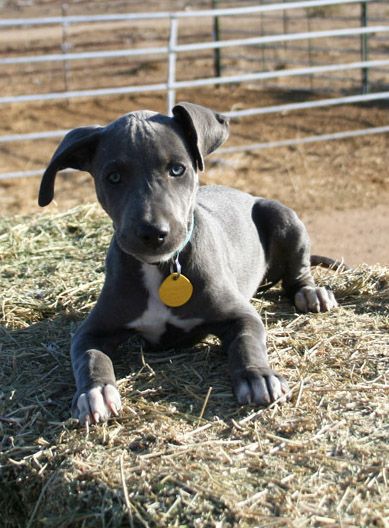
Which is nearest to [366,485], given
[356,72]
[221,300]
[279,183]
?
[221,300]

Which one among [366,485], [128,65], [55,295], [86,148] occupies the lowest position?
[128,65]

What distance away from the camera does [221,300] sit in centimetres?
467

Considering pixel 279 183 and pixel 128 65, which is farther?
pixel 128 65

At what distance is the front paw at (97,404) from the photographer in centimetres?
399

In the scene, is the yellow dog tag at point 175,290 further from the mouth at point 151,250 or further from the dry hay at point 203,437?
the dry hay at point 203,437

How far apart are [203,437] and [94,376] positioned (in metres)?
0.68

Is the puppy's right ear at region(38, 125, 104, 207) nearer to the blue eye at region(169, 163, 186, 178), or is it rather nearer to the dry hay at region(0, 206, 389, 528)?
the blue eye at region(169, 163, 186, 178)

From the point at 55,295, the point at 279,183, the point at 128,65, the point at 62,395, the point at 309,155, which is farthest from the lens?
the point at 128,65

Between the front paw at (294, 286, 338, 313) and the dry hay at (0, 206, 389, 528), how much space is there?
0.09 metres

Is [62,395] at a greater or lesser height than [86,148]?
lesser

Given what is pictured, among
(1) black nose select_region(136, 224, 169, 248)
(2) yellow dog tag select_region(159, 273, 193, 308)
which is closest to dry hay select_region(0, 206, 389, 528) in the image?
(2) yellow dog tag select_region(159, 273, 193, 308)

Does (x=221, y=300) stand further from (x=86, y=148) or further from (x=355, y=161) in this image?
(x=355, y=161)

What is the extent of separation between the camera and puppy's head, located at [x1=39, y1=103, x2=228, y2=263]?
4129 millimetres

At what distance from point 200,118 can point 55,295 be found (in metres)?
1.80
